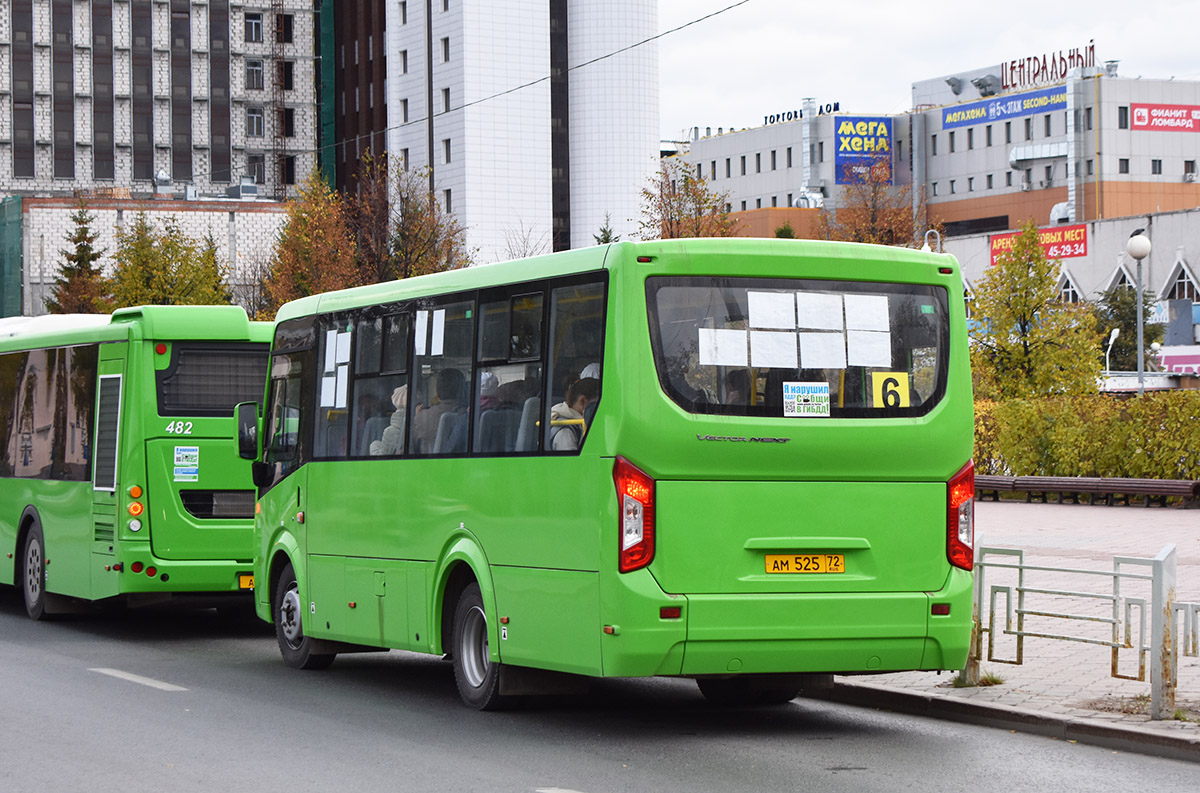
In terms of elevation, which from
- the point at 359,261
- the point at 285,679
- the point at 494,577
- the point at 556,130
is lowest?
the point at 285,679

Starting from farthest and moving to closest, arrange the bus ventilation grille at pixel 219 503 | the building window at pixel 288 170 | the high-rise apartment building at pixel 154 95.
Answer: the building window at pixel 288 170
the high-rise apartment building at pixel 154 95
the bus ventilation grille at pixel 219 503

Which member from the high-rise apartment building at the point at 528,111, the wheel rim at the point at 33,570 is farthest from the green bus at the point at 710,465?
the high-rise apartment building at the point at 528,111

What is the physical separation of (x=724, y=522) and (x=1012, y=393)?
33.6 meters

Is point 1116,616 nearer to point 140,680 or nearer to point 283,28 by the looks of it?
point 140,680

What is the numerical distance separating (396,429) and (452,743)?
9.72 feet

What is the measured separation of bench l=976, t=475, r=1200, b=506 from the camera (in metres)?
30.9

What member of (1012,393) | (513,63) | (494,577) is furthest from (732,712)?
(513,63)

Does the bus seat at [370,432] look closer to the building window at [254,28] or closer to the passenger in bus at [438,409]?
the passenger in bus at [438,409]

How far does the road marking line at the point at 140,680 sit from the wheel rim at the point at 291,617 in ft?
4.09

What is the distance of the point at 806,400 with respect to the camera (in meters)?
10.4

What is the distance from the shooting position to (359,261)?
65062 mm

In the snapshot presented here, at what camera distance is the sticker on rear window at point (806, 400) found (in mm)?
10375

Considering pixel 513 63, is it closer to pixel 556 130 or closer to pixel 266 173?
pixel 556 130

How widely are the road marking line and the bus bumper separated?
165 inches
